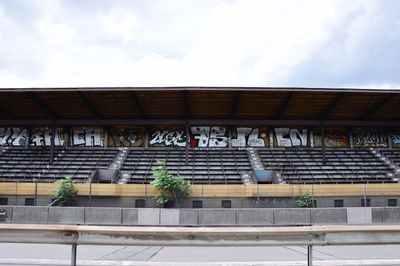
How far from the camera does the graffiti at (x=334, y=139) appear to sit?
4078cm

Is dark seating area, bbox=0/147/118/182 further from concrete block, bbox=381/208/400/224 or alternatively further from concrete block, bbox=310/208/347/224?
concrete block, bbox=381/208/400/224

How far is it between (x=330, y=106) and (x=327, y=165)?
584 centimetres

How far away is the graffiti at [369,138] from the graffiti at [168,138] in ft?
61.3

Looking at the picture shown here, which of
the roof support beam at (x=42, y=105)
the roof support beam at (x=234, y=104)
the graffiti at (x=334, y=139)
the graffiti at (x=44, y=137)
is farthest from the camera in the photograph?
the graffiti at (x=334, y=139)

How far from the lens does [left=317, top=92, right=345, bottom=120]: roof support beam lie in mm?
33166

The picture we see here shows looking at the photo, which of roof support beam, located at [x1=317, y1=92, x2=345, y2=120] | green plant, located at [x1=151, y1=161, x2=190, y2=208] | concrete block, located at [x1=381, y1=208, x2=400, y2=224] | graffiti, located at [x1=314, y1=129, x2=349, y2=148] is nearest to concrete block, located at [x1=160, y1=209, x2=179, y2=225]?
green plant, located at [x1=151, y1=161, x2=190, y2=208]

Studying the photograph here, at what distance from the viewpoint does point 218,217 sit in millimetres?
21984

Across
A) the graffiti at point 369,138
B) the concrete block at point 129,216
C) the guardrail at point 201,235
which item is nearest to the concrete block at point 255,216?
the concrete block at point 129,216

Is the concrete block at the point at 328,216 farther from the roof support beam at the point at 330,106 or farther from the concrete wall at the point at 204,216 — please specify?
the roof support beam at the point at 330,106

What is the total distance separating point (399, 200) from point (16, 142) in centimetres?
3746

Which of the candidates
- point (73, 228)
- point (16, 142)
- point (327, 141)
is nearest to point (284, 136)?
point (327, 141)

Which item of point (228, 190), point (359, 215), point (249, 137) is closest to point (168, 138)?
point (249, 137)

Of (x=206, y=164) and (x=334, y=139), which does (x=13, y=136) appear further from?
(x=334, y=139)

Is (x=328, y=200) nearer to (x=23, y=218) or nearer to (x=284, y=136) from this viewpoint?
(x=284, y=136)
